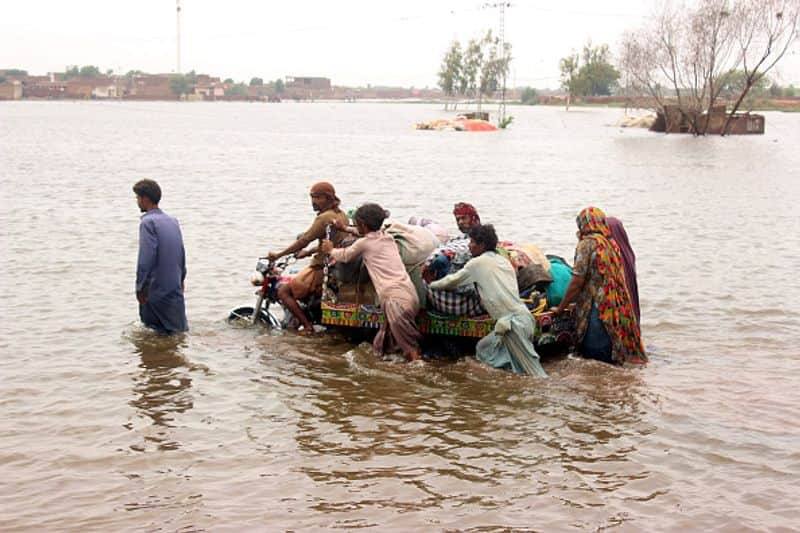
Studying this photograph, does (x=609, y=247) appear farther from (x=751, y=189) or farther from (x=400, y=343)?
(x=751, y=189)

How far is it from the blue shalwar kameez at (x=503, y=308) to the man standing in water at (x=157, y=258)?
2.34m

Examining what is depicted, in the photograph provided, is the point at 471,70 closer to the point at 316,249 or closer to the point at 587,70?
the point at 587,70

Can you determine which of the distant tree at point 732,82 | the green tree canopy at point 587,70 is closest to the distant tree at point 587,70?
the green tree canopy at point 587,70

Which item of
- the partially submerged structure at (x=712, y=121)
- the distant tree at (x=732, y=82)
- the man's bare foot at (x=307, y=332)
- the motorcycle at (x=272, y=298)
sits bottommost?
the man's bare foot at (x=307, y=332)

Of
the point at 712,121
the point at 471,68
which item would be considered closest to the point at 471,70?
the point at 471,68

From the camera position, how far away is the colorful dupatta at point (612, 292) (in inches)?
315

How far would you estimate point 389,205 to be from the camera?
23.3 metres

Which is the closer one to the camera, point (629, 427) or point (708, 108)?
point (629, 427)

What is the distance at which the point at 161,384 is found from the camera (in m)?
8.11

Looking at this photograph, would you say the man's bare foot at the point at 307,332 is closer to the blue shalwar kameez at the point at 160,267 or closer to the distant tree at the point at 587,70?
the blue shalwar kameez at the point at 160,267

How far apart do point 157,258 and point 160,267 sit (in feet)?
0.27

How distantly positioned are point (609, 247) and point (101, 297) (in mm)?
6360

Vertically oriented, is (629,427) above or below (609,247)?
below

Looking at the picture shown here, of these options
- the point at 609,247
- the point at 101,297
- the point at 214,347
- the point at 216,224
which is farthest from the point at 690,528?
the point at 216,224
